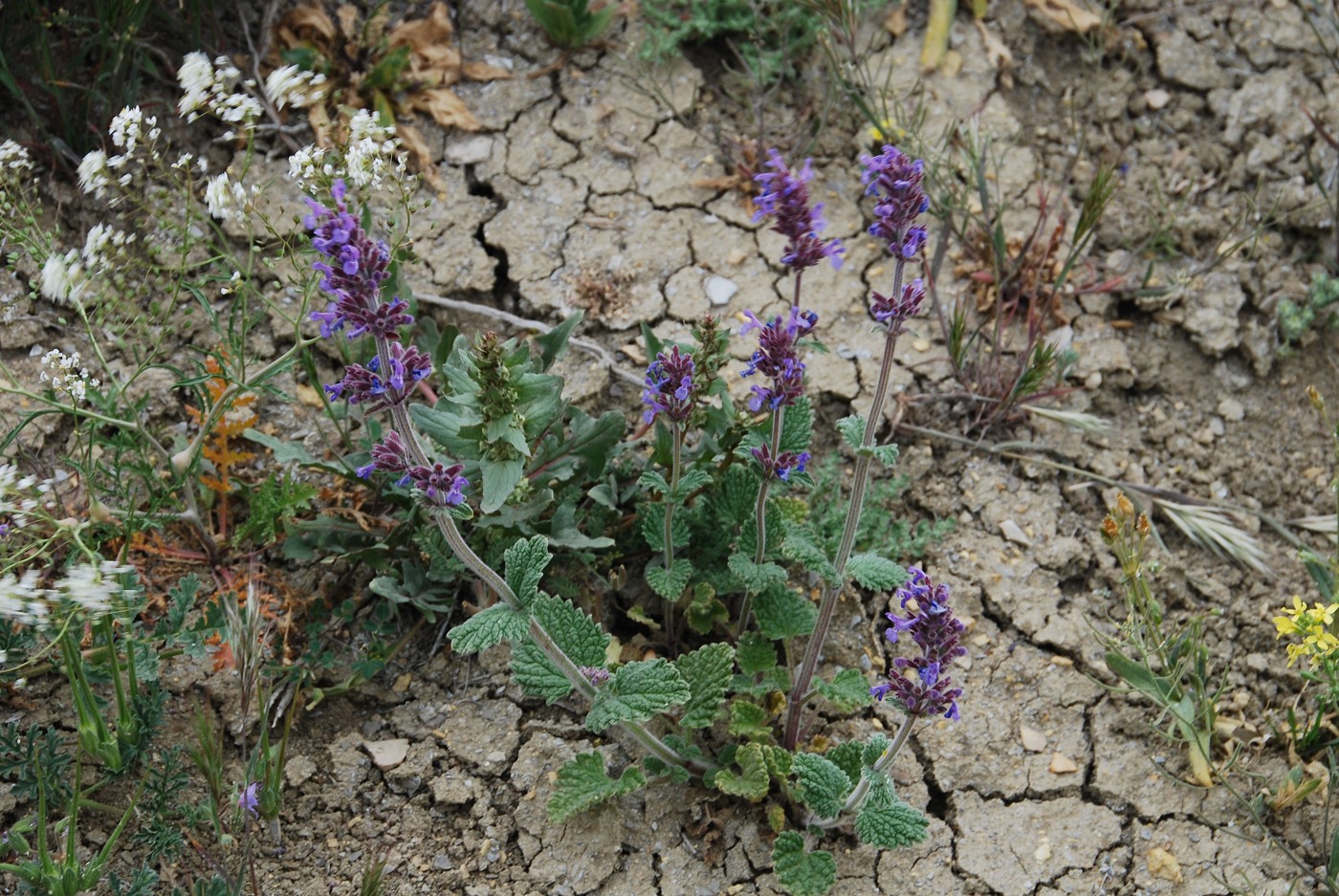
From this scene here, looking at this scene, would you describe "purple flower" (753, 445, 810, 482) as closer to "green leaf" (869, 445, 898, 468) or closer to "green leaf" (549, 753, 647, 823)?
"green leaf" (869, 445, 898, 468)

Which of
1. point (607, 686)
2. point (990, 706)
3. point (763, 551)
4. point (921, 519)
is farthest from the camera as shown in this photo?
point (921, 519)

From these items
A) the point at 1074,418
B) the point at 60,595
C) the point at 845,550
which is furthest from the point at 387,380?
the point at 1074,418

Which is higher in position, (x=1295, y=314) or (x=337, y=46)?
(x=337, y=46)

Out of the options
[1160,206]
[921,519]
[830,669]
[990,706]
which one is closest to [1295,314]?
[1160,206]

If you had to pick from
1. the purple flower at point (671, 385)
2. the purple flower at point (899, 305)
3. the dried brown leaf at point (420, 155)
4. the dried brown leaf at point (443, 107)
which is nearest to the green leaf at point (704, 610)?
the purple flower at point (671, 385)

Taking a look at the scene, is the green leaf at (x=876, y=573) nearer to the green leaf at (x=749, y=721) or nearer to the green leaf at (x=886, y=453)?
the green leaf at (x=886, y=453)

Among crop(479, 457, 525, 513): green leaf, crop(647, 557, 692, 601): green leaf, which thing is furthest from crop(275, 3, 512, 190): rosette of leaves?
crop(647, 557, 692, 601): green leaf

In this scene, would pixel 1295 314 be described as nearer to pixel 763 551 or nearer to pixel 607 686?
pixel 763 551
